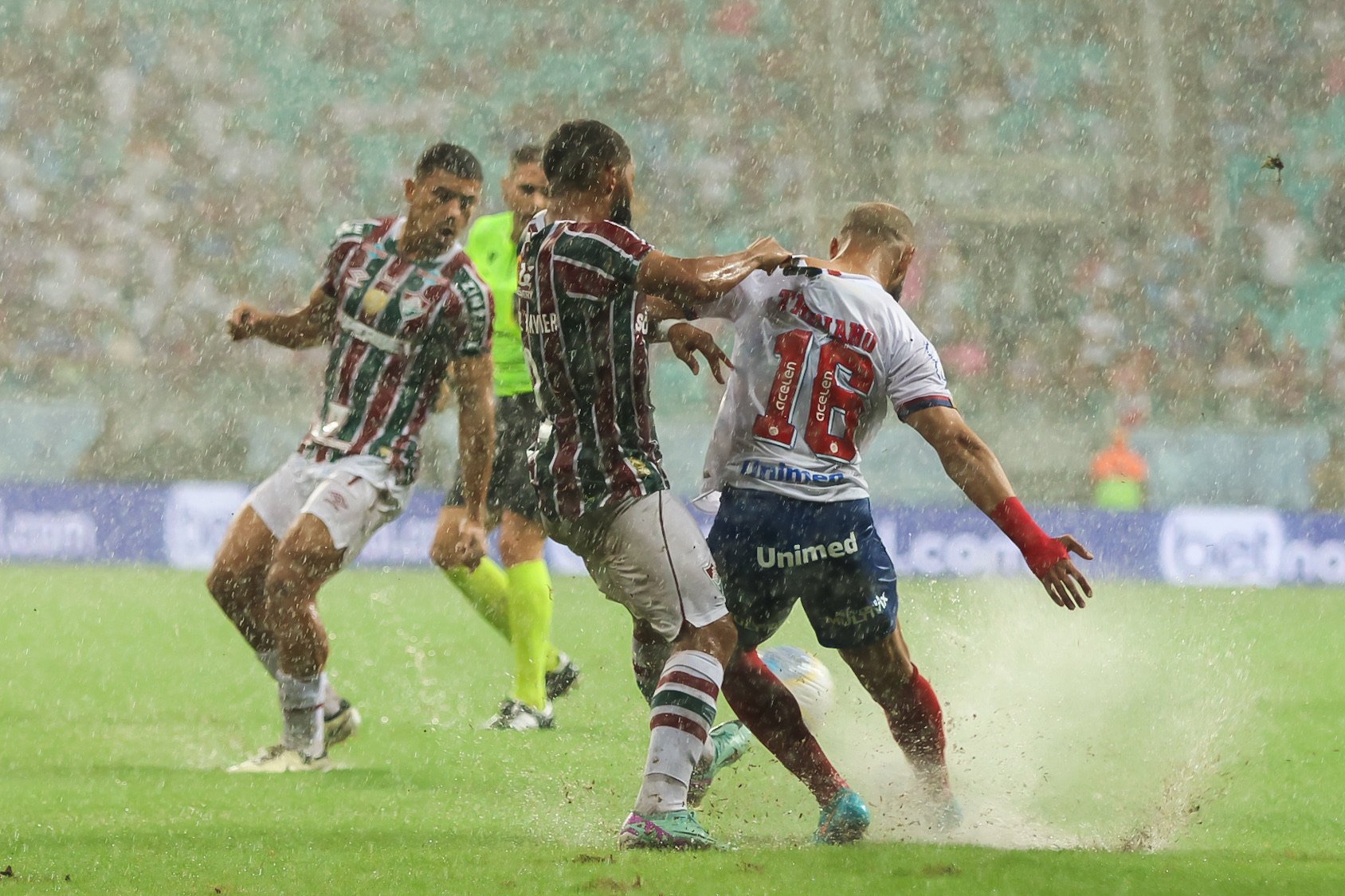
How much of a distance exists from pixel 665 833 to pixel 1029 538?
109 cm

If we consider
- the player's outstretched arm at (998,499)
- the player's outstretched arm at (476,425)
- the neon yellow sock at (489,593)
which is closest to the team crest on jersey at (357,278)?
the player's outstretched arm at (476,425)

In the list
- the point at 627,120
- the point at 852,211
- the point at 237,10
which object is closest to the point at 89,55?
the point at 237,10

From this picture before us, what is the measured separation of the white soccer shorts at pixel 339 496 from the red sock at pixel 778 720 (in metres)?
1.67

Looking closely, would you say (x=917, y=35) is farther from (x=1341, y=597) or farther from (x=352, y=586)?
(x=352, y=586)

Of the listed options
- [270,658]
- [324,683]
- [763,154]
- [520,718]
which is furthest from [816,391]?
[763,154]

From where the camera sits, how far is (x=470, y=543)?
541 cm

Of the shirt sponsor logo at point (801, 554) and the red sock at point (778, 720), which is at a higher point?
the shirt sponsor logo at point (801, 554)

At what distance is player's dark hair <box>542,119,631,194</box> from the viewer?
13.0 feet

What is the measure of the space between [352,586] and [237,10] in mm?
7996

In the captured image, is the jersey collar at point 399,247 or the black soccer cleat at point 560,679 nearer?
the jersey collar at point 399,247

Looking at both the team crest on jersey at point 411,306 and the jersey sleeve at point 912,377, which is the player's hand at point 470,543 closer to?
the team crest on jersey at point 411,306

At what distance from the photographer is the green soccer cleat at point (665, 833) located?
3.82 metres

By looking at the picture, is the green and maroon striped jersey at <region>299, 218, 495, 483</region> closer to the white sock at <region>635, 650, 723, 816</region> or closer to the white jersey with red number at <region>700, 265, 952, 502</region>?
the white jersey with red number at <region>700, 265, 952, 502</region>

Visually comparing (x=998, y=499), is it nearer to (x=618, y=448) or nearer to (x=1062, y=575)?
(x=1062, y=575)
